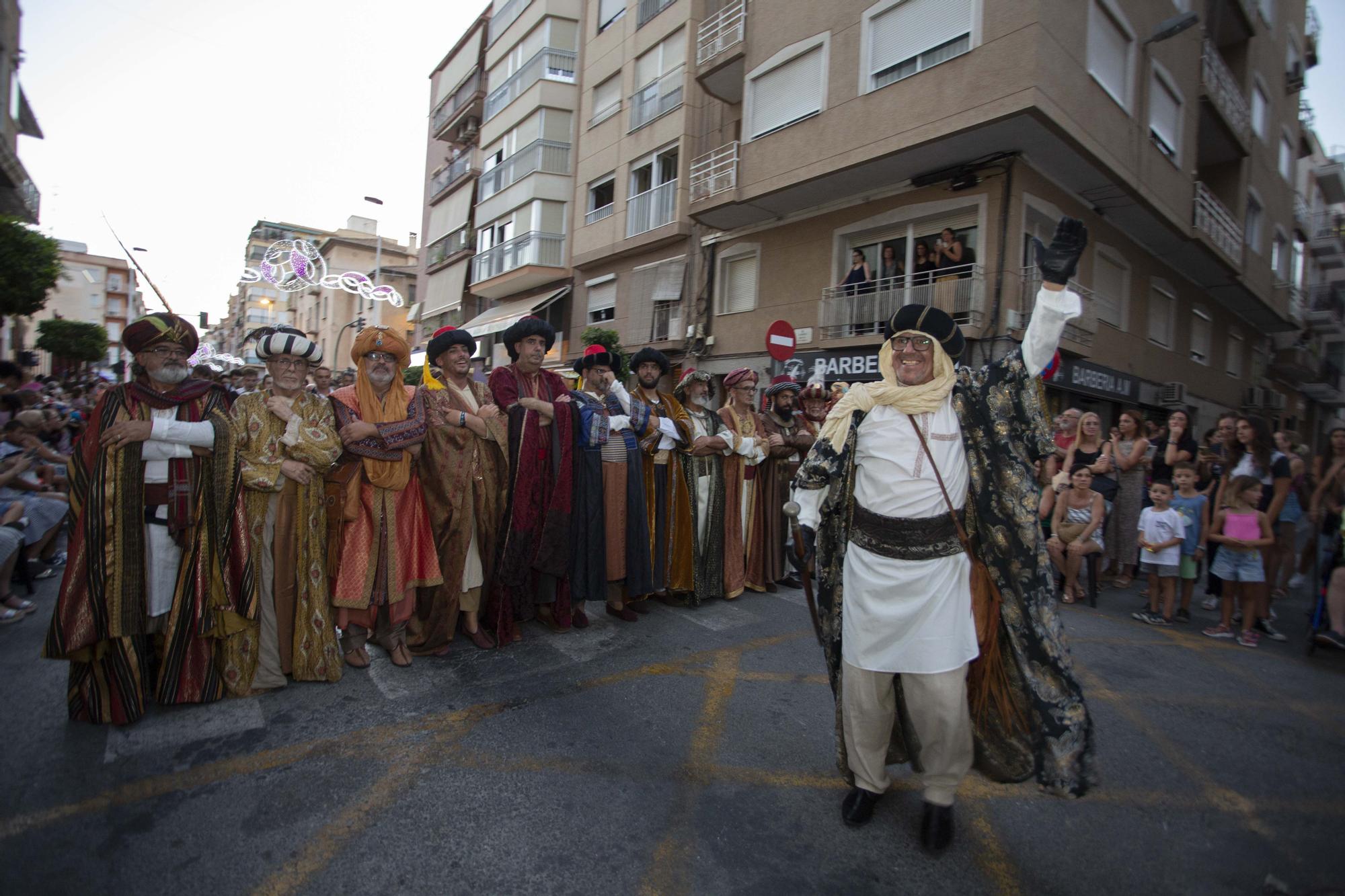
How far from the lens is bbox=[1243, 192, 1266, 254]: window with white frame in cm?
1898

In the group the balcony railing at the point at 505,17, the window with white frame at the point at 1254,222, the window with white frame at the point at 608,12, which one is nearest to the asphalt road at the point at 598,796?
the window with white frame at the point at 1254,222

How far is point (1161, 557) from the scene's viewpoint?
601 cm

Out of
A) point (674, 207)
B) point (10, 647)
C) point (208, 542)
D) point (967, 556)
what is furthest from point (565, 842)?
point (674, 207)

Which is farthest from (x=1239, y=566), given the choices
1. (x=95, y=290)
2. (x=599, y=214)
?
(x=95, y=290)

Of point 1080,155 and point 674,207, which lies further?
point 674,207

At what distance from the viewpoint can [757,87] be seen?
590 inches

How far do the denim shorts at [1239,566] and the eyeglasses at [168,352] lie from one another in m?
7.38

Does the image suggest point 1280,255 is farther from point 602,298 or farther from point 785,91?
point 602,298

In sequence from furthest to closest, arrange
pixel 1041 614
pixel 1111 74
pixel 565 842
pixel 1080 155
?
pixel 1111 74
pixel 1080 155
pixel 1041 614
pixel 565 842

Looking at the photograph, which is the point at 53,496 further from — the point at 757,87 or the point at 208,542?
the point at 757,87

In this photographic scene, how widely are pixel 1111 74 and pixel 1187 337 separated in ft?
29.3

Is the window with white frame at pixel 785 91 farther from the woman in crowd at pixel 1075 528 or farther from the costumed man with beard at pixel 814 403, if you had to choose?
the woman in crowd at pixel 1075 528

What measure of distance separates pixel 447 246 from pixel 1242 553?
29.8m

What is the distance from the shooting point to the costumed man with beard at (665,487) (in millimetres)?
5578
